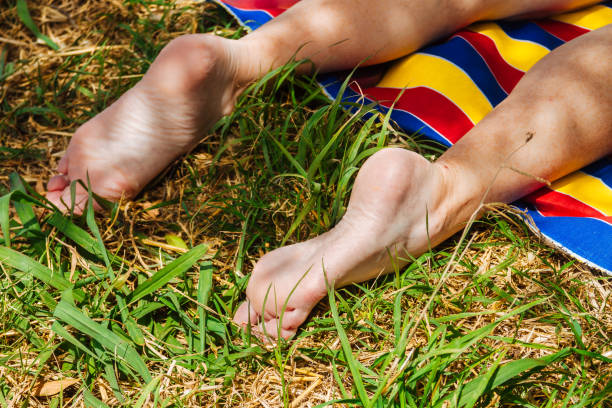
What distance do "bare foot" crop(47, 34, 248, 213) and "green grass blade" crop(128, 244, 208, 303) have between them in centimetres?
29

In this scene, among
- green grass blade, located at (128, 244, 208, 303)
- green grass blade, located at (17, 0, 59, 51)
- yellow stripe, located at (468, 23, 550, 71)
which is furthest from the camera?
green grass blade, located at (17, 0, 59, 51)

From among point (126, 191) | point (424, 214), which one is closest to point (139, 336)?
point (126, 191)

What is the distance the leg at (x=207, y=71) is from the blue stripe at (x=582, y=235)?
59 cm

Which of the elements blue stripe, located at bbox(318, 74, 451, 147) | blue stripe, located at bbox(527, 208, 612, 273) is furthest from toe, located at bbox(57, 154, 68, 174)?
blue stripe, located at bbox(527, 208, 612, 273)

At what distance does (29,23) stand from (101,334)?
1286 mm

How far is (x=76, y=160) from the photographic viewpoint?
4.59ft

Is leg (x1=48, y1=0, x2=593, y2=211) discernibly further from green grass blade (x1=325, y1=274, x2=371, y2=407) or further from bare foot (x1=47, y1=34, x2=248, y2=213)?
green grass blade (x1=325, y1=274, x2=371, y2=407)

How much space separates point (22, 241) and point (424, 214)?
3.16ft

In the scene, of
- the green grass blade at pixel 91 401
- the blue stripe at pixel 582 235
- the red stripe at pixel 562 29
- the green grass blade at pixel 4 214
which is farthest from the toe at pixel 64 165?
the red stripe at pixel 562 29

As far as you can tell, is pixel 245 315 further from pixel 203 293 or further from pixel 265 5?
pixel 265 5

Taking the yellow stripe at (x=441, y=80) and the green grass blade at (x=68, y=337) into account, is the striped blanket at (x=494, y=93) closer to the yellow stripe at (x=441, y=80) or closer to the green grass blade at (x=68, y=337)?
the yellow stripe at (x=441, y=80)

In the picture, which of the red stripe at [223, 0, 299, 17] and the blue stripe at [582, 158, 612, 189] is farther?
the red stripe at [223, 0, 299, 17]

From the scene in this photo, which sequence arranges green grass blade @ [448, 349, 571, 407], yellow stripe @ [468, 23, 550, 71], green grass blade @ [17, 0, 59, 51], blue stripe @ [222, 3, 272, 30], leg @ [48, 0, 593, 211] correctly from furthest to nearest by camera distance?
green grass blade @ [17, 0, 59, 51] < blue stripe @ [222, 3, 272, 30] < yellow stripe @ [468, 23, 550, 71] < leg @ [48, 0, 593, 211] < green grass blade @ [448, 349, 571, 407]

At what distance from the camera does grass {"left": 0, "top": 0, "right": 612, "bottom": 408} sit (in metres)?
1.08
